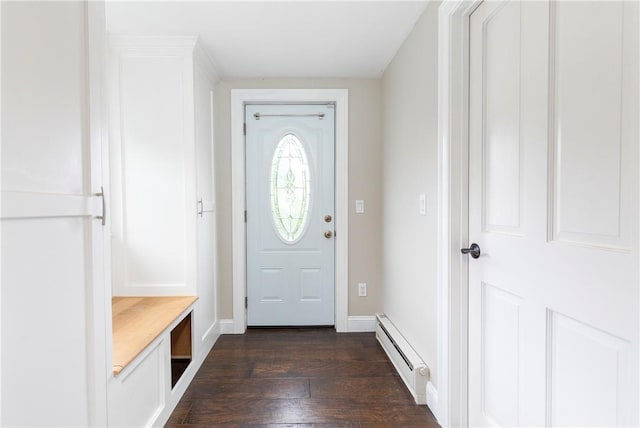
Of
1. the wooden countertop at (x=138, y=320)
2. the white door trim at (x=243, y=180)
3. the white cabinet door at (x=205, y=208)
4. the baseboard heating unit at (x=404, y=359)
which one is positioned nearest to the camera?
the wooden countertop at (x=138, y=320)

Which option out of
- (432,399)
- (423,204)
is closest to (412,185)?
(423,204)

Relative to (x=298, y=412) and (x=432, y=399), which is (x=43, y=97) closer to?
(x=298, y=412)

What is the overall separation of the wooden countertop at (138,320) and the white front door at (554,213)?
151cm

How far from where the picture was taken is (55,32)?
84cm

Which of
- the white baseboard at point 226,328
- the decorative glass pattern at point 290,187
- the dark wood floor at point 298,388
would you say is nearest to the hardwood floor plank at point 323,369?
the dark wood floor at point 298,388

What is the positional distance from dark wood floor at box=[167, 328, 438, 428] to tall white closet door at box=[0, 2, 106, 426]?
34.1 inches

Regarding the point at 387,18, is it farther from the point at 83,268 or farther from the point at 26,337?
the point at 26,337

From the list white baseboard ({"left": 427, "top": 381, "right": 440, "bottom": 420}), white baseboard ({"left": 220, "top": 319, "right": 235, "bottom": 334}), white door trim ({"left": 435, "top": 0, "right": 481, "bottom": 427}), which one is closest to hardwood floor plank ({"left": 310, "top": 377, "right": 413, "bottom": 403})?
white baseboard ({"left": 427, "top": 381, "right": 440, "bottom": 420})

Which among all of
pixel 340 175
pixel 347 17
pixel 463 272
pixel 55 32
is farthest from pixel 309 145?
pixel 55 32

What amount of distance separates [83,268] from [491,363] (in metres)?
1.56

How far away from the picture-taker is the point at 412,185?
6.58 ft

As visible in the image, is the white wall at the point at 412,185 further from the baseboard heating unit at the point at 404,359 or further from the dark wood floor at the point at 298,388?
the dark wood floor at the point at 298,388

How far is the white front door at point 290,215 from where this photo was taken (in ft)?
9.37

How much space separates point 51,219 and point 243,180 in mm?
2001
